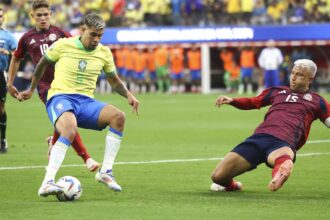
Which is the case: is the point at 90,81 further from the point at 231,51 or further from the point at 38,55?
the point at 231,51

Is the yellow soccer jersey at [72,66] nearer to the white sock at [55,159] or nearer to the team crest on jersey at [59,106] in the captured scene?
the team crest on jersey at [59,106]

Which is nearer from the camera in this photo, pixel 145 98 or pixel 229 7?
pixel 145 98

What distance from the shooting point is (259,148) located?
39.0 ft

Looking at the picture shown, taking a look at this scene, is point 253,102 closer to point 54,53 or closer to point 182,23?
point 54,53

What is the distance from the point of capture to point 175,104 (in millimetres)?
34719

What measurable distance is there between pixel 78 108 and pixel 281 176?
2.75 metres

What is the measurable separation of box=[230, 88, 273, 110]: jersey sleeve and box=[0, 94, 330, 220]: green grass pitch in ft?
3.51

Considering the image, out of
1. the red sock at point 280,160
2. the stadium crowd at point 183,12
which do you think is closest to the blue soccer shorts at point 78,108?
the red sock at point 280,160

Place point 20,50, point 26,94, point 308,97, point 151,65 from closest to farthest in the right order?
point 308,97
point 26,94
point 20,50
point 151,65

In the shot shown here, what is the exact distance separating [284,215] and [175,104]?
80.8 feet

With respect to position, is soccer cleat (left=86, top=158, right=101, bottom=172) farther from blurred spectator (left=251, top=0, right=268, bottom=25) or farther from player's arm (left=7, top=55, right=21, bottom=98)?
blurred spectator (left=251, top=0, right=268, bottom=25)

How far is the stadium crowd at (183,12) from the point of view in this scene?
4116cm

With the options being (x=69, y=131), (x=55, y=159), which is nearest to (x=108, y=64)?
(x=69, y=131)

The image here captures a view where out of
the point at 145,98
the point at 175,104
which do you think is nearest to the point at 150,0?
the point at 145,98
